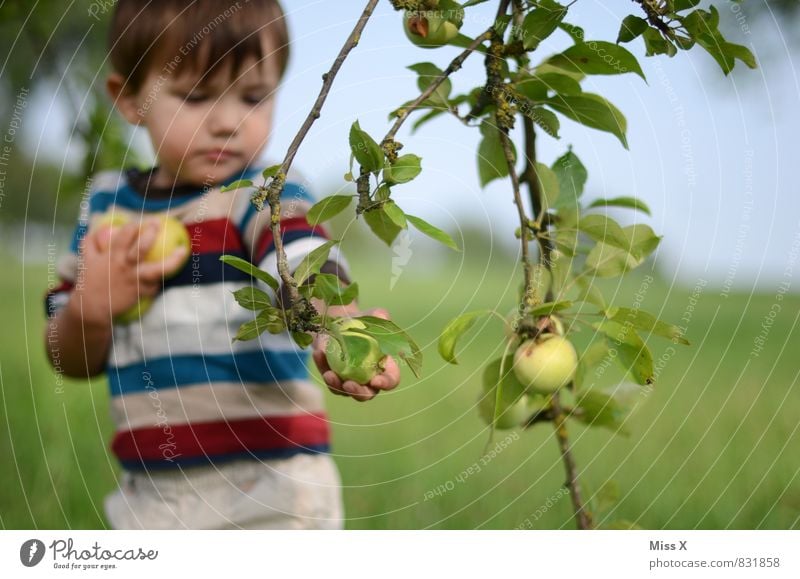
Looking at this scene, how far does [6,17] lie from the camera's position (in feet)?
3.02

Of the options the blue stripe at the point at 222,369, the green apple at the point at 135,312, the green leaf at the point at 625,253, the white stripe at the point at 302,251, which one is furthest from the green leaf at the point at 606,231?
the green apple at the point at 135,312

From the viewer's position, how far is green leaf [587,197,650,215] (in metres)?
0.56

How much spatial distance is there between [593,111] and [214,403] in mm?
456

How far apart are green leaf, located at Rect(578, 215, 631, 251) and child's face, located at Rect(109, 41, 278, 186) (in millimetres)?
382

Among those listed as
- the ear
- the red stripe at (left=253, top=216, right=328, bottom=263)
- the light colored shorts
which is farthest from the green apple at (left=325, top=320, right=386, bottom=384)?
the ear

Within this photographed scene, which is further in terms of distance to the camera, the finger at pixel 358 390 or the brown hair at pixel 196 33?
the brown hair at pixel 196 33

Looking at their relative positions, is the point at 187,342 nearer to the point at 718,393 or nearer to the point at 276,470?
the point at 276,470

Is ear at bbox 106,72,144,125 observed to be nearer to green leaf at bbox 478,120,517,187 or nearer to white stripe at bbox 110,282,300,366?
white stripe at bbox 110,282,300,366

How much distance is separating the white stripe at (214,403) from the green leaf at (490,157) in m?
0.31

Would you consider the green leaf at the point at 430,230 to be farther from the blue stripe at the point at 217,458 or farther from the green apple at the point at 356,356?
the blue stripe at the point at 217,458

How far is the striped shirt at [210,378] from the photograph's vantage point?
0.80m
